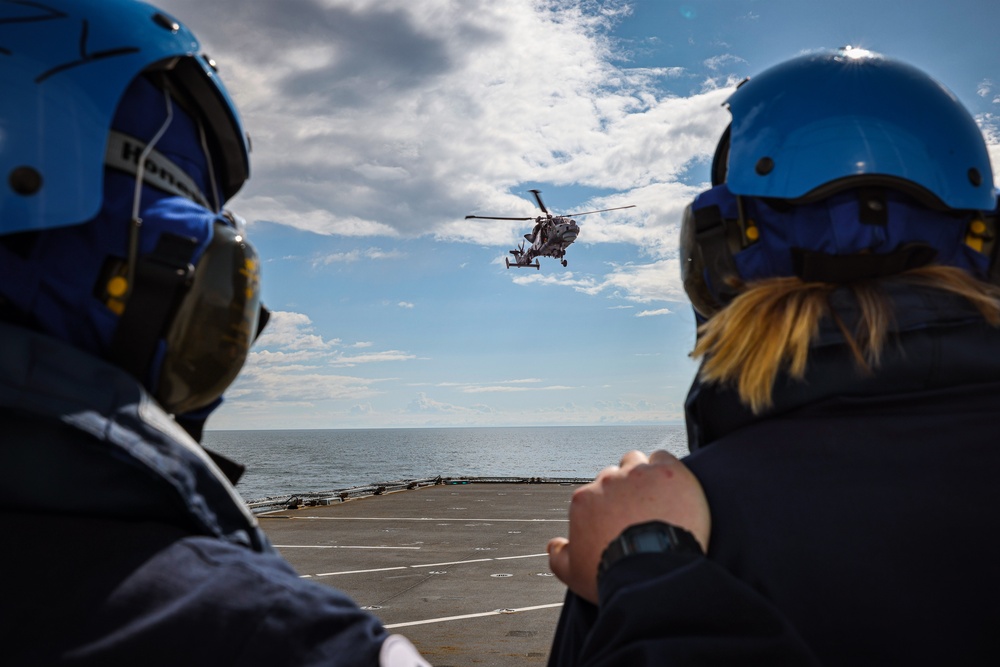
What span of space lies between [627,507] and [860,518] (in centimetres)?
44

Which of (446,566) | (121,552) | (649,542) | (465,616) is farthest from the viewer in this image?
(446,566)

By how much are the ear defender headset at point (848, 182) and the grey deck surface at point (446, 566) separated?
9.24m

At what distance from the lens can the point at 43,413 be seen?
117 centimetres

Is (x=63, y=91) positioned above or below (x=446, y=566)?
above

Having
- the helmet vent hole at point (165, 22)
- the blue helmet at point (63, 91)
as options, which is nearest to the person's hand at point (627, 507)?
the blue helmet at point (63, 91)

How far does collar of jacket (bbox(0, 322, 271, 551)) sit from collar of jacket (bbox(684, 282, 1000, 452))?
1140 millimetres

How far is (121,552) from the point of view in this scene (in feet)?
3.82

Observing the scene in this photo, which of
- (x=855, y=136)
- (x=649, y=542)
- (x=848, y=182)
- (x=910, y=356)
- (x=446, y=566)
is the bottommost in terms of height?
(x=446, y=566)

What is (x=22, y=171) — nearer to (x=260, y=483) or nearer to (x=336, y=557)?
(x=336, y=557)

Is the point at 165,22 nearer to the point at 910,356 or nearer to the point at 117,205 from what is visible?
the point at 117,205

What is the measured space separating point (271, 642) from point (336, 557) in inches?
694

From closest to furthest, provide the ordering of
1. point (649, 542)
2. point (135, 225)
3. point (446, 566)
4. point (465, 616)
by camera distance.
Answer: point (649, 542), point (135, 225), point (465, 616), point (446, 566)

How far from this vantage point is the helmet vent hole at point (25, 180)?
1392 mm

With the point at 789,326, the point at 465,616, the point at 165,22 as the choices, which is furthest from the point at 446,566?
the point at 789,326
